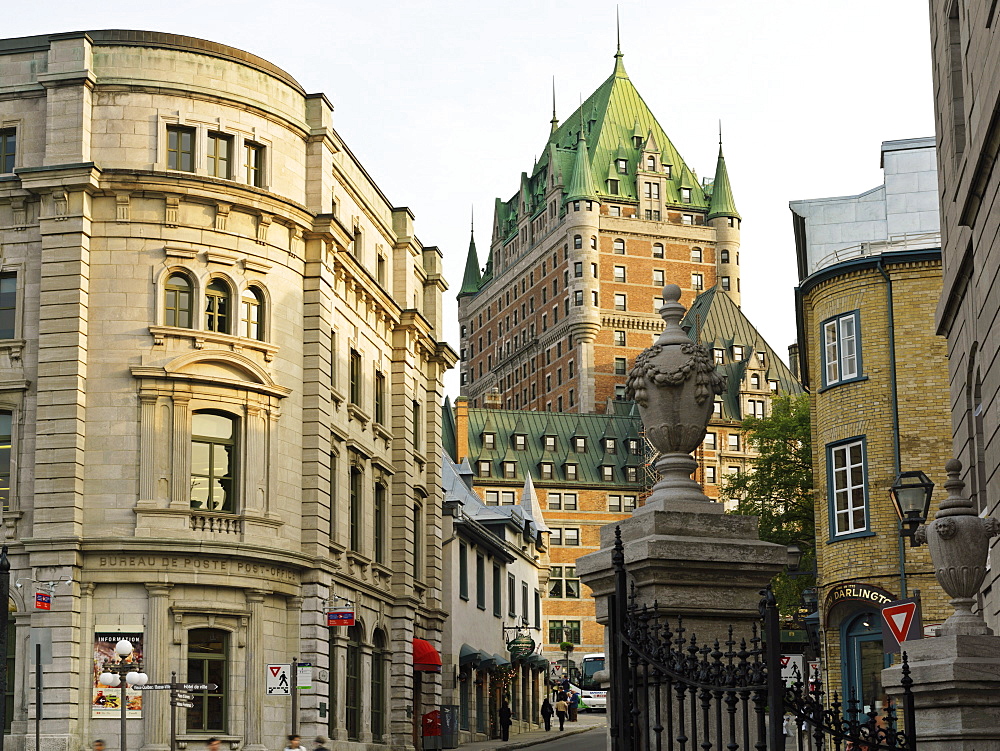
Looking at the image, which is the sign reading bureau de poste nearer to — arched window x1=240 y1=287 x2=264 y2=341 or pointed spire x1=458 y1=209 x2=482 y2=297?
arched window x1=240 y1=287 x2=264 y2=341

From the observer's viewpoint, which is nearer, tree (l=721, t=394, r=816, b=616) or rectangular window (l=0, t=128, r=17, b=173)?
rectangular window (l=0, t=128, r=17, b=173)

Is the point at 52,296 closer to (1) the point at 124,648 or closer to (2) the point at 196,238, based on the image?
(2) the point at 196,238

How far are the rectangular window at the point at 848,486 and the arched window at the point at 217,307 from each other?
1478cm

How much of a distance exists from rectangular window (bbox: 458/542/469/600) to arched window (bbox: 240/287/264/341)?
19.8 m

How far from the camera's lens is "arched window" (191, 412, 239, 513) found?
117 feet

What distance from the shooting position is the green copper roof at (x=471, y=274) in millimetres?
166625

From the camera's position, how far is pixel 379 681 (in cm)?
4466

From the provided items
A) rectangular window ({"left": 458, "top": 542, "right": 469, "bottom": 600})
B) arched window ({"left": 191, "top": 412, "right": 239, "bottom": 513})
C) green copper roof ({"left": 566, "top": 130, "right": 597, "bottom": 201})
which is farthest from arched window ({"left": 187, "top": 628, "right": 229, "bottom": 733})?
green copper roof ({"left": 566, "top": 130, "right": 597, "bottom": 201})

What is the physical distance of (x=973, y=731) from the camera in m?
9.30

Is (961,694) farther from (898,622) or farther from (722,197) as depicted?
(722,197)

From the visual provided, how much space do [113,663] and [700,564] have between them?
2637cm

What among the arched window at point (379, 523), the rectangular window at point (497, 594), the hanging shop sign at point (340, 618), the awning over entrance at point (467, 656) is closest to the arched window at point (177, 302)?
the hanging shop sign at point (340, 618)

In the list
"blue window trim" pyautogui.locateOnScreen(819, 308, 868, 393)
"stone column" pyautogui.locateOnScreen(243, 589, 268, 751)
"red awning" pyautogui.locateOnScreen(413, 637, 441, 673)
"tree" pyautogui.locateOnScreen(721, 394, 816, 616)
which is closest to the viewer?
"blue window trim" pyautogui.locateOnScreen(819, 308, 868, 393)

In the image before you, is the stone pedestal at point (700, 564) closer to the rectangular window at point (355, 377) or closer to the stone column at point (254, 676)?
the stone column at point (254, 676)
